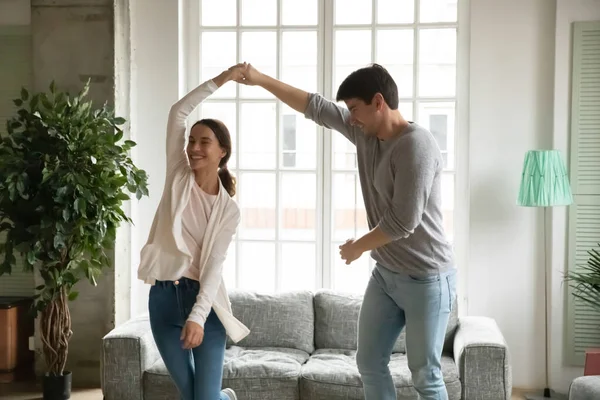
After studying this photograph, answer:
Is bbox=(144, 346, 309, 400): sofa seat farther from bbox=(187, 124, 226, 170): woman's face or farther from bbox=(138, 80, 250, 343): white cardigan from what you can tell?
bbox=(187, 124, 226, 170): woman's face

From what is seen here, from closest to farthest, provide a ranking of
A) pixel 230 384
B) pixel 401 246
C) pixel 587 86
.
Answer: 1. pixel 401 246
2. pixel 230 384
3. pixel 587 86

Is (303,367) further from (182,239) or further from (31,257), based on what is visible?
(31,257)

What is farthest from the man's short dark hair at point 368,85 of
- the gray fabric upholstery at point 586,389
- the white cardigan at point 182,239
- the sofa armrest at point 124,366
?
the sofa armrest at point 124,366

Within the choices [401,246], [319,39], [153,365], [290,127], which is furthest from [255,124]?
[401,246]

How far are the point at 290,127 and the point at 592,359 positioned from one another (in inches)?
91.5

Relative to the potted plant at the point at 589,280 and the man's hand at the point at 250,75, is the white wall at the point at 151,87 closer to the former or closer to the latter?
the man's hand at the point at 250,75

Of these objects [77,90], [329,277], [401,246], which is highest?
[77,90]

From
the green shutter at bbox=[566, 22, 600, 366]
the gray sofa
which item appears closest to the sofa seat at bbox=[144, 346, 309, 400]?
the gray sofa

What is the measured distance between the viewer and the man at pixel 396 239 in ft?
9.47

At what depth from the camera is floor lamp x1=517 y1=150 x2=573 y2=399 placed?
4527 millimetres

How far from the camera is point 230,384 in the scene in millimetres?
4012

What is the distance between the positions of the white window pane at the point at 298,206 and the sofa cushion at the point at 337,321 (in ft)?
2.20

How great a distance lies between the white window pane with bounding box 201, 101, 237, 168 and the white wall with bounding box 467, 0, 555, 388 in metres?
1.54

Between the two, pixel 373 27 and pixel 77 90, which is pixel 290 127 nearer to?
pixel 373 27
